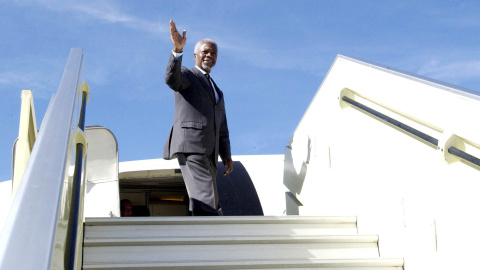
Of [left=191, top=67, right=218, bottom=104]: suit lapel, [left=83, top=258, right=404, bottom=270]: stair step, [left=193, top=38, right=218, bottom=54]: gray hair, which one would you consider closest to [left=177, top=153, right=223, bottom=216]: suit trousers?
[left=191, top=67, right=218, bottom=104]: suit lapel

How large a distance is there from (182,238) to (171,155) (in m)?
1.39

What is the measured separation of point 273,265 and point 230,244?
0.34 meters

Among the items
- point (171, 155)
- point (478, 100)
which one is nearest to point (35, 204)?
point (478, 100)

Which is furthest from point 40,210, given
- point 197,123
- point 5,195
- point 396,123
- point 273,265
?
point 5,195

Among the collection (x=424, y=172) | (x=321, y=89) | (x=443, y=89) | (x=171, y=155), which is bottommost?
(x=424, y=172)

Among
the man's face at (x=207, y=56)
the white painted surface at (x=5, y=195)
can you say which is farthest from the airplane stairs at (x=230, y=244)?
the white painted surface at (x=5, y=195)

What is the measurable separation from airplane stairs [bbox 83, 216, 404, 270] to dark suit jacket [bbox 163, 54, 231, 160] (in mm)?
1024

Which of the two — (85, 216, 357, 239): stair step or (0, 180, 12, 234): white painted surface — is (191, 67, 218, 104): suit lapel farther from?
(0, 180, 12, 234): white painted surface

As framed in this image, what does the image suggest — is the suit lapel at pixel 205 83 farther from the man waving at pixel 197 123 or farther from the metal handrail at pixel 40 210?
the metal handrail at pixel 40 210

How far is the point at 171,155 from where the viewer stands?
4.77m

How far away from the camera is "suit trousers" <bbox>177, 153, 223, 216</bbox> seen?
178 inches

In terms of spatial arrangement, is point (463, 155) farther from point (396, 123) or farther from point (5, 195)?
point (5, 195)

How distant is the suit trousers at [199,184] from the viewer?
4523mm

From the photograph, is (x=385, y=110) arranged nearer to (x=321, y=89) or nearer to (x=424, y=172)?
(x=424, y=172)
